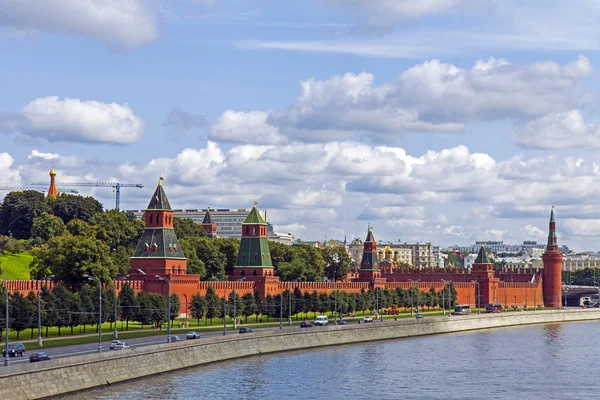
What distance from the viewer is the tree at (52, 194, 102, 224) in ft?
535

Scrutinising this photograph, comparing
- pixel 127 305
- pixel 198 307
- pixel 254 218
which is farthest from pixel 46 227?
pixel 127 305

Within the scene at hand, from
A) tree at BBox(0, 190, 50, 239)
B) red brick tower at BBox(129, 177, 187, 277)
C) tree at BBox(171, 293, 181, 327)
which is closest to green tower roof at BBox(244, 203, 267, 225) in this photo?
red brick tower at BBox(129, 177, 187, 277)

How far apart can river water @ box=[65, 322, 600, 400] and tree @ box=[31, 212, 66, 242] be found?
61767mm

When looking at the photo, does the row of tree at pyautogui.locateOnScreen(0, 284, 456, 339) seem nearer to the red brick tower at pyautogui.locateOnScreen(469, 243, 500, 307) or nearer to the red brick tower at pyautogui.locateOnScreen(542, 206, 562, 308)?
the red brick tower at pyautogui.locateOnScreen(469, 243, 500, 307)

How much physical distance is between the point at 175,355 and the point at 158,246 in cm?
4021

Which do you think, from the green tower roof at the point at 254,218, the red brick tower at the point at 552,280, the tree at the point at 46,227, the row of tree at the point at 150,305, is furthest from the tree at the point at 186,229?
the red brick tower at the point at 552,280

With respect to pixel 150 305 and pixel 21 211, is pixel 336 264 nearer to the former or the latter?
pixel 21 211

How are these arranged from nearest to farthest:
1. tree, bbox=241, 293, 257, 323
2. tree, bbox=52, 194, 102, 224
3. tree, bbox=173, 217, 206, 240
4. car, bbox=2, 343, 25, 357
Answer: car, bbox=2, 343, 25, 357, tree, bbox=241, 293, 257, 323, tree, bbox=173, 217, 206, 240, tree, bbox=52, 194, 102, 224

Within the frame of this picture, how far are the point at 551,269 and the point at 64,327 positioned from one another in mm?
106241

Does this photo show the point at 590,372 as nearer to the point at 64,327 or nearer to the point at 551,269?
the point at 64,327

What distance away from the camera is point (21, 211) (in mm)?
159500

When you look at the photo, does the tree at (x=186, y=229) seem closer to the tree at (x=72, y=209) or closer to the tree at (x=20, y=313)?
the tree at (x=72, y=209)

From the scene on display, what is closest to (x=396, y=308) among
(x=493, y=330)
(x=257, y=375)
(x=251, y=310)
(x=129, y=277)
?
(x=493, y=330)

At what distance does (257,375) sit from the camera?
73.4 meters
